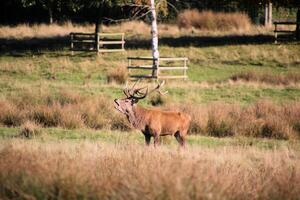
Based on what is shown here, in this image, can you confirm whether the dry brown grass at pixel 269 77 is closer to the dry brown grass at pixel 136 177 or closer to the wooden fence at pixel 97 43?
the wooden fence at pixel 97 43

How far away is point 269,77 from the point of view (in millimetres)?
28625

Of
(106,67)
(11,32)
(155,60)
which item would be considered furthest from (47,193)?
(11,32)

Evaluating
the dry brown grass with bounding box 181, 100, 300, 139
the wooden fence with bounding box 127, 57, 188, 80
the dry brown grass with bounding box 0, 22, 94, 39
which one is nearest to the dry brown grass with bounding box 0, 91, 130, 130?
the dry brown grass with bounding box 181, 100, 300, 139

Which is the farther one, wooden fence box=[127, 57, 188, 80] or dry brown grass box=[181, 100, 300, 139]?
wooden fence box=[127, 57, 188, 80]

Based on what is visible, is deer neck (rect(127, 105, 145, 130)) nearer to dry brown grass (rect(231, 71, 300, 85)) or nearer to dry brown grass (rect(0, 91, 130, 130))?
dry brown grass (rect(0, 91, 130, 130))

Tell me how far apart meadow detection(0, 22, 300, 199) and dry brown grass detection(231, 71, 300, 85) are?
0.16 ft

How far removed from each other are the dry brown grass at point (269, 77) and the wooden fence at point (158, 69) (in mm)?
2401

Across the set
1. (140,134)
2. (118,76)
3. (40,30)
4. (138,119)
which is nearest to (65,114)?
(140,134)

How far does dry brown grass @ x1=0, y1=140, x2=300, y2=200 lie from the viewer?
9094 millimetres

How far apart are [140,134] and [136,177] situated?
8.25 meters

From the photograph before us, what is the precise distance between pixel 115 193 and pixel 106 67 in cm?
2315

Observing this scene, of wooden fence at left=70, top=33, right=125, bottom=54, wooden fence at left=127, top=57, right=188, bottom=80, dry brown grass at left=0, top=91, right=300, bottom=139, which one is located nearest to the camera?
dry brown grass at left=0, top=91, right=300, bottom=139

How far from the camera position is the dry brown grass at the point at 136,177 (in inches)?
358

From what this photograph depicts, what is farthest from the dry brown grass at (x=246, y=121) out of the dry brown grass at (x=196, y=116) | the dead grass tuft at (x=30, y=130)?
the dead grass tuft at (x=30, y=130)
